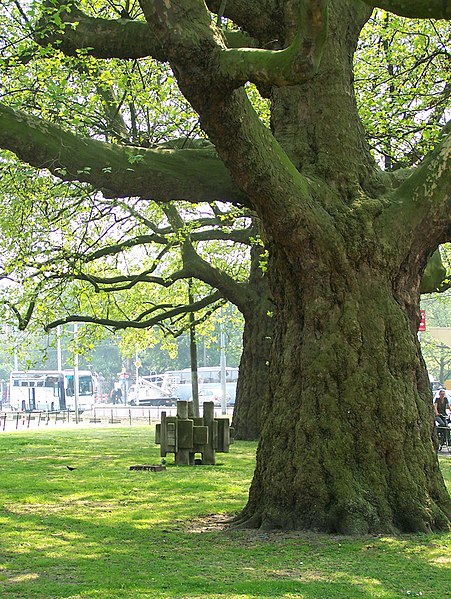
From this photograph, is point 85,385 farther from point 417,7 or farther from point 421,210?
point 417,7

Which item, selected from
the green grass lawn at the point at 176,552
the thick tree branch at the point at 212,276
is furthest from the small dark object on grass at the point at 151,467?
the thick tree branch at the point at 212,276

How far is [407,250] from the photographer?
30.8 feet

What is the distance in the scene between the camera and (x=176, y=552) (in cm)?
768

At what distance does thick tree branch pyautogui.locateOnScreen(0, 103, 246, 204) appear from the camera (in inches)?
404

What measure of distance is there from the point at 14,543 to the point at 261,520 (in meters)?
2.43

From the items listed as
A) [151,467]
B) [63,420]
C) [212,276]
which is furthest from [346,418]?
[63,420]

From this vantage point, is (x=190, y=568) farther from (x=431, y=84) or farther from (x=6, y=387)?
(x=6, y=387)

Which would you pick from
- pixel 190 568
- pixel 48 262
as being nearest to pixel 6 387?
pixel 48 262

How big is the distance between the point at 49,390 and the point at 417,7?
Result: 64.0m

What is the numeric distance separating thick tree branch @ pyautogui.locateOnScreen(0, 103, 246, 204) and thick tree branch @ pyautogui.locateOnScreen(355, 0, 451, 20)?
5.30 m

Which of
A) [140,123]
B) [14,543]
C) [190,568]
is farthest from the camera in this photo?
[140,123]

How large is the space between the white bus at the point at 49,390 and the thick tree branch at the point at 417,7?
62473 mm

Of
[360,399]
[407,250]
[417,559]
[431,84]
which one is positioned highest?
[431,84]

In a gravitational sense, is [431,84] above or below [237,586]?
above
